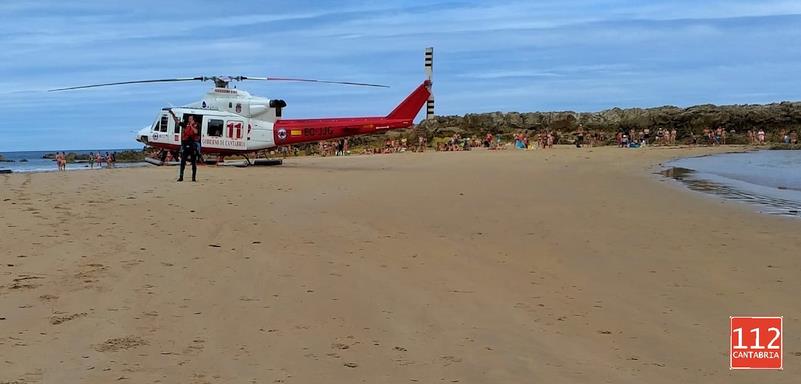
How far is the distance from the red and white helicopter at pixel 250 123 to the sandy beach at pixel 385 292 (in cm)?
1368

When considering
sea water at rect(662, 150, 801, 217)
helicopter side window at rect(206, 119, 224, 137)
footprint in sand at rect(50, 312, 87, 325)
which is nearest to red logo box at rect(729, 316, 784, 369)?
footprint in sand at rect(50, 312, 87, 325)

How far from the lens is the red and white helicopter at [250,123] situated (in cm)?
2477

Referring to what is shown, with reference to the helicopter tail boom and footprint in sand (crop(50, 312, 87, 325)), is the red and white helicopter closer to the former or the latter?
the helicopter tail boom

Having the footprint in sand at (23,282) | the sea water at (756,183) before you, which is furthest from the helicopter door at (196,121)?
the footprint in sand at (23,282)

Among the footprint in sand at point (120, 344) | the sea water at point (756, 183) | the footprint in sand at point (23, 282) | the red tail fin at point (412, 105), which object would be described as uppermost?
the red tail fin at point (412, 105)

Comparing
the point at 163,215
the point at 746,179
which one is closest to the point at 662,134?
the point at 746,179

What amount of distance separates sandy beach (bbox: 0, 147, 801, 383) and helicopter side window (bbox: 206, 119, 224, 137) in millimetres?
13820

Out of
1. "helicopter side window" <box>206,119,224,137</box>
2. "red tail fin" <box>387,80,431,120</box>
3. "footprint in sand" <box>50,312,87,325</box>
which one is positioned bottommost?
"footprint in sand" <box>50,312,87,325</box>

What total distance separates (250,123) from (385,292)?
20.3 m

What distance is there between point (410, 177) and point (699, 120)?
44.5m

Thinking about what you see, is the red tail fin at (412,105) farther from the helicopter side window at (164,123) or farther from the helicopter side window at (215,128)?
the helicopter side window at (164,123)

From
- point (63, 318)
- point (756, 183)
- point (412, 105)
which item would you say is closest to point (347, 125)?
point (412, 105)

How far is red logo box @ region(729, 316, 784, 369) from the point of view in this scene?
4.14 m

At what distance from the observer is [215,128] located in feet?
81.8
